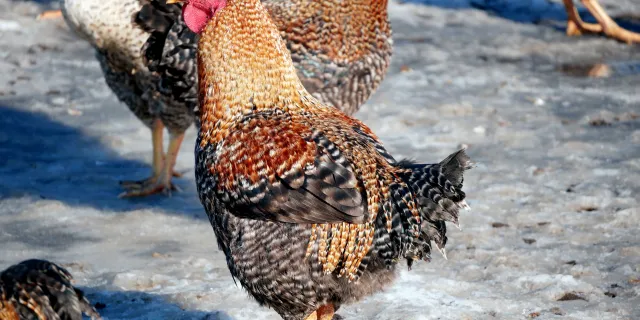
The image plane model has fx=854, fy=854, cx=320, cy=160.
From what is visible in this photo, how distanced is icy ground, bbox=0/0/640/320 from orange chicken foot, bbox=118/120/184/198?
0.46 feet

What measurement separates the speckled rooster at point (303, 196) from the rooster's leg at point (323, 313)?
1 cm

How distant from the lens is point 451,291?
522cm

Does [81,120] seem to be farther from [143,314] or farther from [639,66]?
[639,66]

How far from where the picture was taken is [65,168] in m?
7.19

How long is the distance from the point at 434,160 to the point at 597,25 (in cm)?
491

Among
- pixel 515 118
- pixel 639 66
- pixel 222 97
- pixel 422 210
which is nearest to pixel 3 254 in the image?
pixel 222 97

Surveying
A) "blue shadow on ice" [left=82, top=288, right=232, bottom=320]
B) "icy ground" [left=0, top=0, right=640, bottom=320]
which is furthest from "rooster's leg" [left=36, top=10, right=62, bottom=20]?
"blue shadow on ice" [left=82, top=288, right=232, bottom=320]

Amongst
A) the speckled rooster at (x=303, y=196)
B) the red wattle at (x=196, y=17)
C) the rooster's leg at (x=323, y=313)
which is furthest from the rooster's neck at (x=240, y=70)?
the rooster's leg at (x=323, y=313)

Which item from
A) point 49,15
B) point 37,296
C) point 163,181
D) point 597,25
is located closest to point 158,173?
point 163,181

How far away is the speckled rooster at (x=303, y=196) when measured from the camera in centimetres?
386

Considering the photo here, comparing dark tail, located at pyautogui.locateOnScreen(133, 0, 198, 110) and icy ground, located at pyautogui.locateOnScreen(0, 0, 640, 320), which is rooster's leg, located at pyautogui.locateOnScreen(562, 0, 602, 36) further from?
dark tail, located at pyautogui.locateOnScreen(133, 0, 198, 110)

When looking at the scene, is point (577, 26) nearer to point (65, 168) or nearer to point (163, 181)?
point (163, 181)

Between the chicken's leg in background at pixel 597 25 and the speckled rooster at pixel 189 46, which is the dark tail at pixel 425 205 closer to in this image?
the speckled rooster at pixel 189 46

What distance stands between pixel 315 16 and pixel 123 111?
3240 mm
